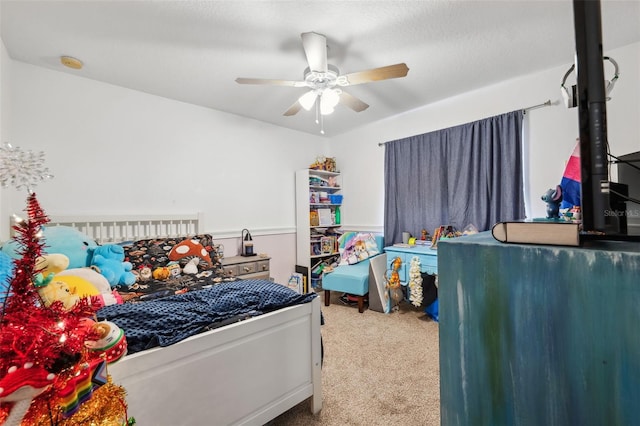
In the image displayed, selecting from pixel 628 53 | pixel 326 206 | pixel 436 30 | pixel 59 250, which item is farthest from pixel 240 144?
pixel 628 53

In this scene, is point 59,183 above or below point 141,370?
above

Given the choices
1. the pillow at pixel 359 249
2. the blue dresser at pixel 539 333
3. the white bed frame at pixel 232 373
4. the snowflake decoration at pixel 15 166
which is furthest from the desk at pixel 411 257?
the snowflake decoration at pixel 15 166

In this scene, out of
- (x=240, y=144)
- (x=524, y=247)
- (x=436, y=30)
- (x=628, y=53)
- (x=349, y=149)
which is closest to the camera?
(x=524, y=247)

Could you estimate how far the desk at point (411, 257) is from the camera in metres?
2.87

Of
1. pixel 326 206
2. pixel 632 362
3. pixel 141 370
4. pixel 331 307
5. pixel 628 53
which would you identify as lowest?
pixel 331 307

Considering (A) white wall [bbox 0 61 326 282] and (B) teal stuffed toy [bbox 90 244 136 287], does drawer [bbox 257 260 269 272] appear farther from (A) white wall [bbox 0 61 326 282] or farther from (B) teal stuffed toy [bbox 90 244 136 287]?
(B) teal stuffed toy [bbox 90 244 136 287]

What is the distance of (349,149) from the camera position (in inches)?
170

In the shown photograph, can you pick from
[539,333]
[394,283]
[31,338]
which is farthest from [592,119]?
[394,283]

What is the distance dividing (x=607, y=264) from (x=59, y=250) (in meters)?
2.64

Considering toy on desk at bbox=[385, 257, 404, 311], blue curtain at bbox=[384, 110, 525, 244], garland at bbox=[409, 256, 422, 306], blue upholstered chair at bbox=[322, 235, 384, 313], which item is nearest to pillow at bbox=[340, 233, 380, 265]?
blue upholstered chair at bbox=[322, 235, 384, 313]

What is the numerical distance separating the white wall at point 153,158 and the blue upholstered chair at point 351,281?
90 cm

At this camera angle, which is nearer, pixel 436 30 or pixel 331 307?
pixel 436 30

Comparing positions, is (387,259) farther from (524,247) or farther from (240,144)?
(524,247)

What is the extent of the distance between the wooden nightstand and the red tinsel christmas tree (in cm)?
237
